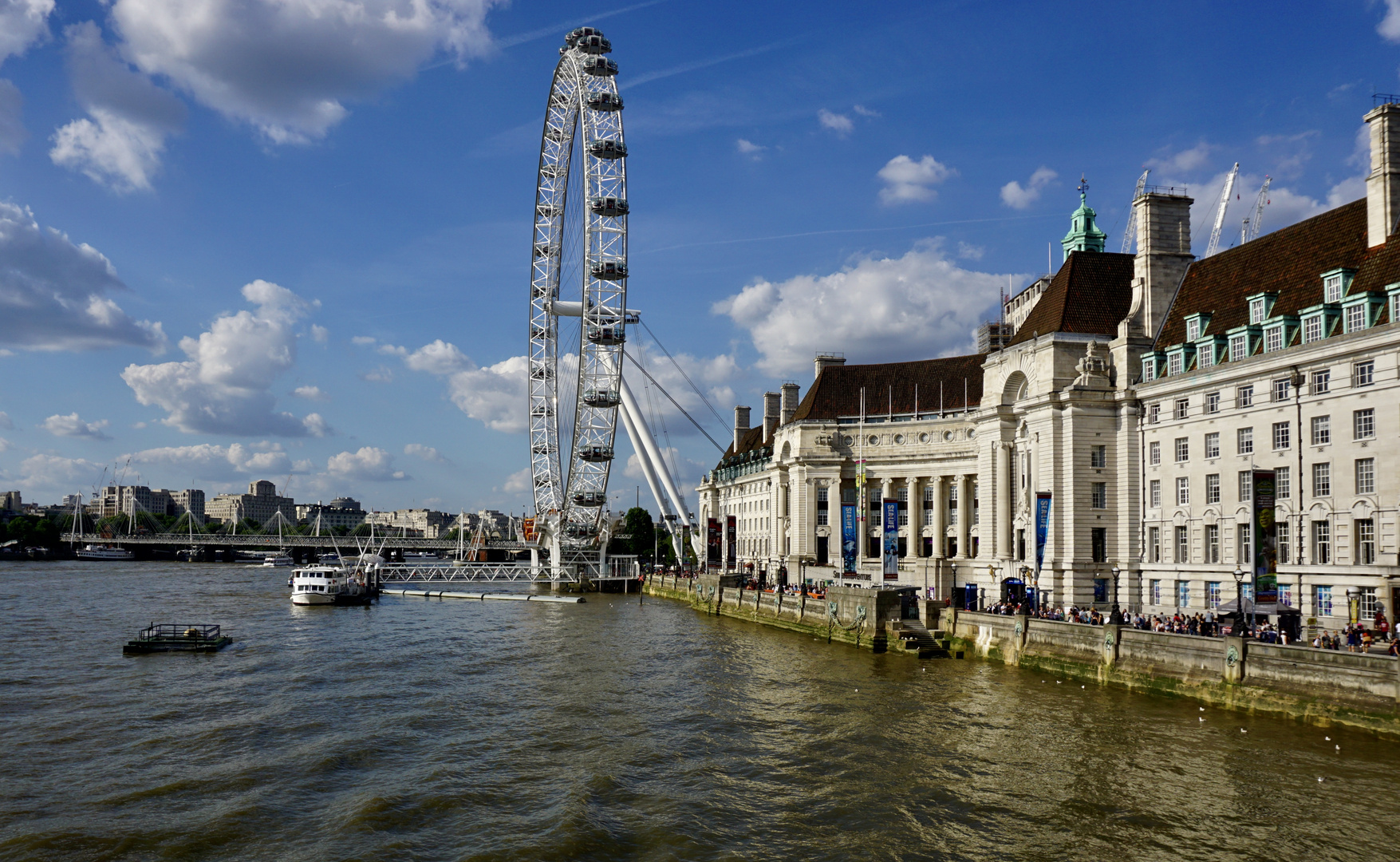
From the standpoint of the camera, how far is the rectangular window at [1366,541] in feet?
110

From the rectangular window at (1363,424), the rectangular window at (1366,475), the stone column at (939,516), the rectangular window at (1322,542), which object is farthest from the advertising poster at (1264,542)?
the stone column at (939,516)

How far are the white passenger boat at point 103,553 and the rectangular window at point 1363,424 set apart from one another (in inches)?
7038

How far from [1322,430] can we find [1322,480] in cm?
172

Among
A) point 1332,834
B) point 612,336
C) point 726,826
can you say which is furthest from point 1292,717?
point 612,336

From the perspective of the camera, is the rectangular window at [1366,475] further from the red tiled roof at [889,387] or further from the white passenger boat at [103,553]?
the white passenger boat at [103,553]

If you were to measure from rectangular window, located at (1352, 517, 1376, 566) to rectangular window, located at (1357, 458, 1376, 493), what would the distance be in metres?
1.00

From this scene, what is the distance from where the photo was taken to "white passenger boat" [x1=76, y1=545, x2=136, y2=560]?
16625 cm

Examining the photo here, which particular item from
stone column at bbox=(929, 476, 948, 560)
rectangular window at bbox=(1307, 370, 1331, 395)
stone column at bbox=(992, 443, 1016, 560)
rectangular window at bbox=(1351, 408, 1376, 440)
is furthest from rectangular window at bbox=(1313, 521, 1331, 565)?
stone column at bbox=(929, 476, 948, 560)

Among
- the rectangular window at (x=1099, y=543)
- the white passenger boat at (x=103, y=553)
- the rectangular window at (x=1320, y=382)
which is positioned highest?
the rectangular window at (x=1320, y=382)

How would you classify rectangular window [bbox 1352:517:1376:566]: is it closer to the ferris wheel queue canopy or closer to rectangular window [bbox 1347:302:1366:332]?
rectangular window [bbox 1347:302:1366:332]

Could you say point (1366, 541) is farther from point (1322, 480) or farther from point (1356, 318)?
point (1356, 318)

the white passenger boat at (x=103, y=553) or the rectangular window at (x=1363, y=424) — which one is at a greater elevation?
the rectangular window at (x=1363, y=424)

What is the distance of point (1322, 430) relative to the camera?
35.5 metres

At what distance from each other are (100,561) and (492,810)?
162m
